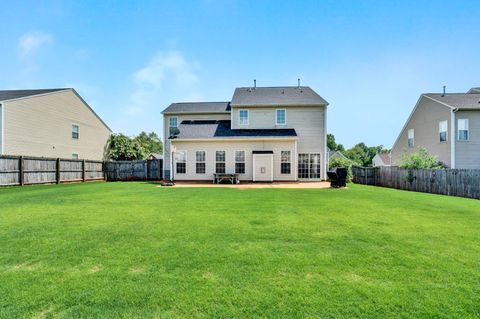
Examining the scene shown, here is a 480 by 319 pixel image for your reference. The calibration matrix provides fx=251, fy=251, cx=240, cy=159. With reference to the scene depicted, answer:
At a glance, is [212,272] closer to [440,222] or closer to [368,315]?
[368,315]

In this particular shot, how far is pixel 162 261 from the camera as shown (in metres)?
3.62

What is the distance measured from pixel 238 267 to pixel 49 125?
22.6 m

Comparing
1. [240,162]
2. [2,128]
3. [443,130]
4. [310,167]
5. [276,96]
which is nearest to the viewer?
[2,128]

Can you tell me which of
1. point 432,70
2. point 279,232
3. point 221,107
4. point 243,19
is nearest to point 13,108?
point 221,107

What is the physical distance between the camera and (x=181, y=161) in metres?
19.2

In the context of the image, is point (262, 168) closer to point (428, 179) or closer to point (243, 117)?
point (243, 117)

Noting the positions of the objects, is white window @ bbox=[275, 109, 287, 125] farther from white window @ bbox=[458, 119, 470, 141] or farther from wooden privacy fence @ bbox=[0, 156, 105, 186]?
wooden privacy fence @ bbox=[0, 156, 105, 186]

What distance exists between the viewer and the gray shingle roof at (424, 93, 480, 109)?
17691mm

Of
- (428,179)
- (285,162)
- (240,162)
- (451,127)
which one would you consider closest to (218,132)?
(240,162)

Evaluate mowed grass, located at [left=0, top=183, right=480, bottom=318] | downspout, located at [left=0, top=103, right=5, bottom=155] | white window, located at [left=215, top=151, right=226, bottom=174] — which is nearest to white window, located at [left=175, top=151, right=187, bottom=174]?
white window, located at [left=215, top=151, right=226, bottom=174]

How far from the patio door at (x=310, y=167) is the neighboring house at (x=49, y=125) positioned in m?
19.4

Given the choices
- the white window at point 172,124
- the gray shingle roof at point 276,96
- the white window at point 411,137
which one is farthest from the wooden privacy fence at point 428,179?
the white window at point 172,124

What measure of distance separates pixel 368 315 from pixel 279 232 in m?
2.83

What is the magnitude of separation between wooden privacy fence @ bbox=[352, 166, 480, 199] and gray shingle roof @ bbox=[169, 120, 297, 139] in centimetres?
723
